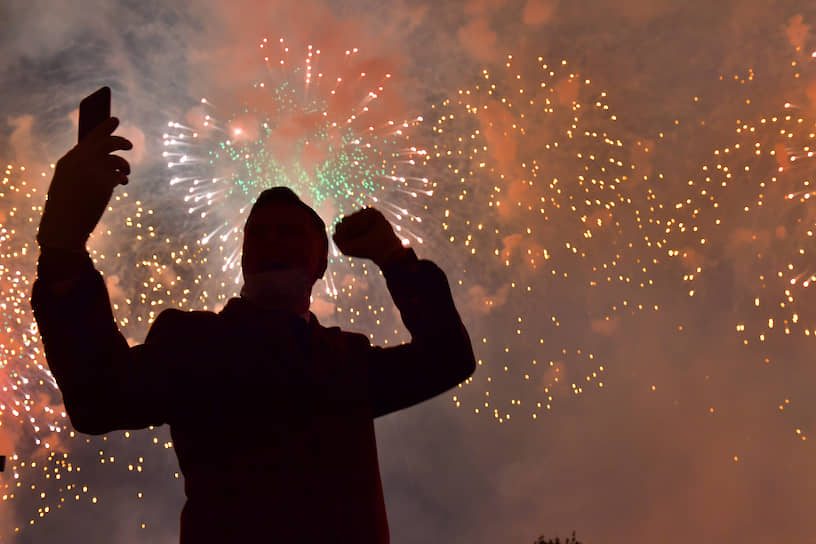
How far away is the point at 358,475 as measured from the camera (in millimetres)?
2541

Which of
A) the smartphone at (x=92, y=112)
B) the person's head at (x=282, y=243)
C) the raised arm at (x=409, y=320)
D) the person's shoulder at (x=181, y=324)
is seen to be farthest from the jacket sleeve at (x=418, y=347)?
the smartphone at (x=92, y=112)

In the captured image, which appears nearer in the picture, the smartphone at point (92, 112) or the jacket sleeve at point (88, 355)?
the jacket sleeve at point (88, 355)

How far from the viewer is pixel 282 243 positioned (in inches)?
116

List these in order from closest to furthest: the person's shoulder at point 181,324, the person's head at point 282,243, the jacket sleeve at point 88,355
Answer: the jacket sleeve at point 88,355, the person's shoulder at point 181,324, the person's head at point 282,243

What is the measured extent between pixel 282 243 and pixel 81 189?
86cm

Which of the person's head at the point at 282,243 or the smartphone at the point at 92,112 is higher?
the smartphone at the point at 92,112

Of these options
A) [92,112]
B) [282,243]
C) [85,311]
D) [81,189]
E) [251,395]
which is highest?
[92,112]

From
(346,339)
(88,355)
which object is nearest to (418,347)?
(346,339)

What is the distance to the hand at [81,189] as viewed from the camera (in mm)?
2281

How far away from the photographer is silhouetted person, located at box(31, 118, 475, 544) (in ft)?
7.45

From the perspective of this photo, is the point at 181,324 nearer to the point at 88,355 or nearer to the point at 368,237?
the point at 88,355

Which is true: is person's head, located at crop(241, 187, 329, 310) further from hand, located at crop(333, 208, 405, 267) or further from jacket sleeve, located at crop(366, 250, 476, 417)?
jacket sleeve, located at crop(366, 250, 476, 417)

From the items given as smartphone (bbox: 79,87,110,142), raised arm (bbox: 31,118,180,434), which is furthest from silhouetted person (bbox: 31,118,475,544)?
smartphone (bbox: 79,87,110,142)

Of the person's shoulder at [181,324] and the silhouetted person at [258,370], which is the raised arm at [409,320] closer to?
the silhouetted person at [258,370]
